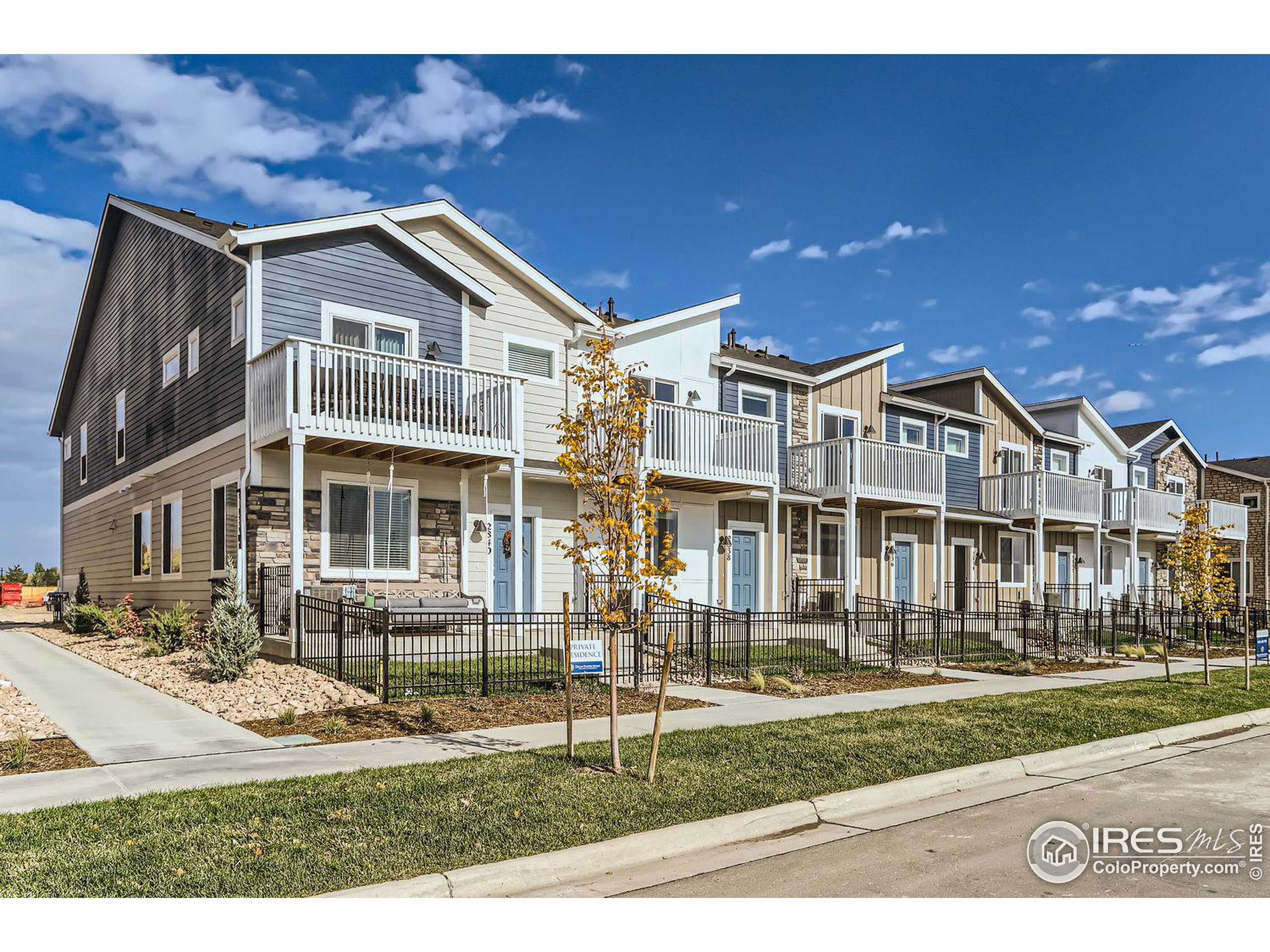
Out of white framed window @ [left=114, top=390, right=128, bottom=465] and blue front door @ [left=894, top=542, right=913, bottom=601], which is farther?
blue front door @ [left=894, top=542, right=913, bottom=601]

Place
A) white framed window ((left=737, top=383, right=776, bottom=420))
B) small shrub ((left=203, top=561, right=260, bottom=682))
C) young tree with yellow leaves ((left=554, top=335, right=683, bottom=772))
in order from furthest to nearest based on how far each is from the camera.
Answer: white framed window ((left=737, top=383, right=776, bottom=420))
small shrub ((left=203, top=561, right=260, bottom=682))
young tree with yellow leaves ((left=554, top=335, right=683, bottom=772))

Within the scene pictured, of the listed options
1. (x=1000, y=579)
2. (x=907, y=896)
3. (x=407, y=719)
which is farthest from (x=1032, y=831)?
(x=1000, y=579)

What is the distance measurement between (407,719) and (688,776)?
12.9 feet

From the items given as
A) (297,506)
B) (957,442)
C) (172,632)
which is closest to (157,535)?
(172,632)

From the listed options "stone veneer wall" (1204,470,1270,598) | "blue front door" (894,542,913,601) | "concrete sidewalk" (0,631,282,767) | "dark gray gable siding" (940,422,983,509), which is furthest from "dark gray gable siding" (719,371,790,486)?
"stone veneer wall" (1204,470,1270,598)

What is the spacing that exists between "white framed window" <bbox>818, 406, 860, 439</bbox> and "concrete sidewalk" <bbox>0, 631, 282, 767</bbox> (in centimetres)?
1735

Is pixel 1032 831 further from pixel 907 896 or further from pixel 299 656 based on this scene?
pixel 299 656

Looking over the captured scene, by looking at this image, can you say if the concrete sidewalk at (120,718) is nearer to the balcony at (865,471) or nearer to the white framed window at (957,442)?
the balcony at (865,471)

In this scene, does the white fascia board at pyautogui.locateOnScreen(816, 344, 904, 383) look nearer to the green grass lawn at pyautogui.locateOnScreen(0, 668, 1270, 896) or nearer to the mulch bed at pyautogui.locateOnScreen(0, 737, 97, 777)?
the green grass lawn at pyautogui.locateOnScreen(0, 668, 1270, 896)

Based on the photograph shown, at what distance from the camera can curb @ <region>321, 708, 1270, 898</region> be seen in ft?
18.5

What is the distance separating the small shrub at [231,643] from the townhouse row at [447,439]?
1321mm

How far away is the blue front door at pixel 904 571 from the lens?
1073 inches

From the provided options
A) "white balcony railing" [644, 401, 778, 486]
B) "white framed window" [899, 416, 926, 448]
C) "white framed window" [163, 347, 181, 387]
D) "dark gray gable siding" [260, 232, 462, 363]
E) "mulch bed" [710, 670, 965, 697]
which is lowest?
"mulch bed" [710, 670, 965, 697]

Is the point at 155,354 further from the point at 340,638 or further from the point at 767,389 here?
the point at 767,389
